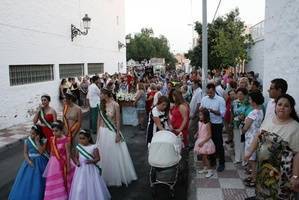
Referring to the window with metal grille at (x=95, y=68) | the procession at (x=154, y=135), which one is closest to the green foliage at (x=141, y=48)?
the window with metal grille at (x=95, y=68)

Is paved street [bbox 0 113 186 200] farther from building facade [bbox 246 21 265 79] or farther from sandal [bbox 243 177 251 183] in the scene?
building facade [bbox 246 21 265 79]

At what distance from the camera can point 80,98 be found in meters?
18.3

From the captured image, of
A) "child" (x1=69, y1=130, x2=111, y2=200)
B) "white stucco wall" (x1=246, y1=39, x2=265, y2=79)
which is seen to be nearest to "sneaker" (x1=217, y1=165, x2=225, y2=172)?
"child" (x1=69, y1=130, x2=111, y2=200)

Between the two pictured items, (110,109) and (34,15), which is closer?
(110,109)

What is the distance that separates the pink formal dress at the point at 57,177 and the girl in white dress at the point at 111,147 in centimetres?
121

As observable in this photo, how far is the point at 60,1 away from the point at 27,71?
15.7 ft

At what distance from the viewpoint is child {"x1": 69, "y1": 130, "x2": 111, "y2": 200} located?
18.5 feet

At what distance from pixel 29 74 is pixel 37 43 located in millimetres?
1358

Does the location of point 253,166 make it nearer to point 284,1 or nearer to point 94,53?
point 284,1


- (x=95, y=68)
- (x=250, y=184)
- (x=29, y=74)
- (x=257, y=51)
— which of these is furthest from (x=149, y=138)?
(x=95, y=68)

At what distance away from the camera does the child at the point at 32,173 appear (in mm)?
5820

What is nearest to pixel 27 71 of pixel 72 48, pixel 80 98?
pixel 80 98

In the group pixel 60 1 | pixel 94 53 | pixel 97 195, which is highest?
pixel 60 1

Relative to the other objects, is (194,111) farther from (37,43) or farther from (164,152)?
(37,43)
